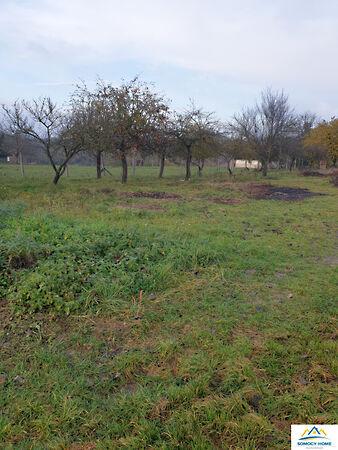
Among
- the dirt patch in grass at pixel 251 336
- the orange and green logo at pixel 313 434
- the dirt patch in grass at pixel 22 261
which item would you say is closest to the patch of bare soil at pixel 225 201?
the dirt patch in grass at pixel 22 261

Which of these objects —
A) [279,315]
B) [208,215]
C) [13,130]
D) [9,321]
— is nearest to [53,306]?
[9,321]

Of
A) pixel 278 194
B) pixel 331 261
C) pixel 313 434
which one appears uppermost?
pixel 278 194

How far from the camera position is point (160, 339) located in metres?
3.21

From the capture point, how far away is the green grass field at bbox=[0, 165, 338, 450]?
222 centimetres

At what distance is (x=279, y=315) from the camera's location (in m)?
3.62

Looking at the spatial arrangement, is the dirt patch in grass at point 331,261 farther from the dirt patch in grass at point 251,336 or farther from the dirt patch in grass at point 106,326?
the dirt patch in grass at point 106,326

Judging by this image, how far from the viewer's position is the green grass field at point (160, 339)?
2.22 m

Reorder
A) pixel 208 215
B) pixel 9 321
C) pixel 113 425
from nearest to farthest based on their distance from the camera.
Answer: pixel 113 425 → pixel 9 321 → pixel 208 215

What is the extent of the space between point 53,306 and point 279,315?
97.5 inches

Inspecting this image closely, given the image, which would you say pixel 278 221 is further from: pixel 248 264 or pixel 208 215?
pixel 248 264

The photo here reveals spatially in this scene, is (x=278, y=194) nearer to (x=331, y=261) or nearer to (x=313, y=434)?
(x=331, y=261)

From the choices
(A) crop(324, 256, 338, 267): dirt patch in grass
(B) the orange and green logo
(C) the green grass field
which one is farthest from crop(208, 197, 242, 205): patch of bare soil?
(B) the orange and green logo

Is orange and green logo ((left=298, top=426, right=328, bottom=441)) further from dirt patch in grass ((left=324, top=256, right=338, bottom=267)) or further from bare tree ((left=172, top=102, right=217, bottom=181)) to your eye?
bare tree ((left=172, top=102, right=217, bottom=181))

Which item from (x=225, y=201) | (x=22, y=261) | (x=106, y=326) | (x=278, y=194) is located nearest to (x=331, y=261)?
(x=106, y=326)
